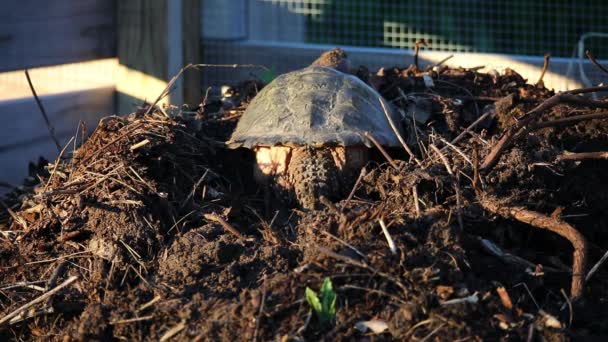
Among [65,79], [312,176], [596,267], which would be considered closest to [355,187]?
[312,176]

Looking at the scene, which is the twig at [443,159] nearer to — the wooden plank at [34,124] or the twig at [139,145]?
the twig at [139,145]

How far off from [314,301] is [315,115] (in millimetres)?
1072

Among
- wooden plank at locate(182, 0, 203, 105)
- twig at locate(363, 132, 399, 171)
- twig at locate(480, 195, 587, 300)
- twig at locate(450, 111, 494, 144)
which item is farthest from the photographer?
wooden plank at locate(182, 0, 203, 105)

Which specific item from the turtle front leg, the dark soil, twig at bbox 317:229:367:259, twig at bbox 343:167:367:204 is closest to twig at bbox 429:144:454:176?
the dark soil

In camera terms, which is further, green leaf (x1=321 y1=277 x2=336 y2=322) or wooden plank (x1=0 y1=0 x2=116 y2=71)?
wooden plank (x1=0 y1=0 x2=116 y2=71)

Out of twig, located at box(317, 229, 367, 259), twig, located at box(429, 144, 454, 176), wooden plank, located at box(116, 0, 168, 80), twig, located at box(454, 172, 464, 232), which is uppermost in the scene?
wooden plank, located at box(116, 0, 168, 80)

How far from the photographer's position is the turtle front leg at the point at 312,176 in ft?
10.2

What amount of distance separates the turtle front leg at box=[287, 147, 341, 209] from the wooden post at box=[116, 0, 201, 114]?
182 centimetres

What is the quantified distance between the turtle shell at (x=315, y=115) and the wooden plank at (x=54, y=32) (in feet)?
4.49

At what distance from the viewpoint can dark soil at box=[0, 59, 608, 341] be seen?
7.98 ft

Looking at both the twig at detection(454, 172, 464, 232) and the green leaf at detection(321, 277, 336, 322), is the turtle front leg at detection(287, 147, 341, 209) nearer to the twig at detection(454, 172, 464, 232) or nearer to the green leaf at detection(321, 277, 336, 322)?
the twig at detection(454, 172, 464, 232)

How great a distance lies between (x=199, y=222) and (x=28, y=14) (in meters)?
1.91

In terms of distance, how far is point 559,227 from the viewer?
2756mm

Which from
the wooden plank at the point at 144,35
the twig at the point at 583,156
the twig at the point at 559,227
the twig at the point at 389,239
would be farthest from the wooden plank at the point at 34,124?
the twig at the point at 583,156
